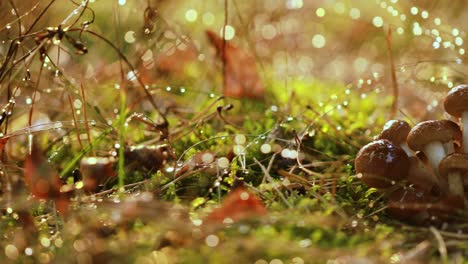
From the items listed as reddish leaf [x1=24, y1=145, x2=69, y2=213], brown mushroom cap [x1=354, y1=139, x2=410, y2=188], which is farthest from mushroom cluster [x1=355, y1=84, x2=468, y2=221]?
reddish leaf [x1=24, y1=145, x2=69, y2=213]

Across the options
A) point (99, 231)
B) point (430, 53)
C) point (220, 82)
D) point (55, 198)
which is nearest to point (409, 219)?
point (99, 231)

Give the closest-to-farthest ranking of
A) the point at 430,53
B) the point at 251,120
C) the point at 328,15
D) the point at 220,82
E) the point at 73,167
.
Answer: the point at 73,167 → the point at 251,120 → the point at 220,82 → the point at 430,53 → the point at 328,15

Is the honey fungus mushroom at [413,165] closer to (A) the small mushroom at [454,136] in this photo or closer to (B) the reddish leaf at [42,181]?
(A) the small mushroom at [454,136]

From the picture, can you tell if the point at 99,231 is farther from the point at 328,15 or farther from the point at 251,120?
the point at 328,15

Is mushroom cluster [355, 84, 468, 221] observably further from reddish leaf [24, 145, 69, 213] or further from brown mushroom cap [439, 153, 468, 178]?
reddish leaf [24, 145, 69, 213]

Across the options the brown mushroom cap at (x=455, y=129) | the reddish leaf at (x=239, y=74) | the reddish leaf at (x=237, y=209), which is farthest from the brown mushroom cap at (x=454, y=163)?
the reddish leaf at (x=239, y=74)

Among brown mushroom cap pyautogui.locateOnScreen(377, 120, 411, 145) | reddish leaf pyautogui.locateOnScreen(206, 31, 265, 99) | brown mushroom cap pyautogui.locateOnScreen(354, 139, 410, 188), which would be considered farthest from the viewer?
reddish leaf pyautogui.locateOnScreen(206, 31, 265, 99)

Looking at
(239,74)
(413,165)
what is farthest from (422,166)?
(239,74)

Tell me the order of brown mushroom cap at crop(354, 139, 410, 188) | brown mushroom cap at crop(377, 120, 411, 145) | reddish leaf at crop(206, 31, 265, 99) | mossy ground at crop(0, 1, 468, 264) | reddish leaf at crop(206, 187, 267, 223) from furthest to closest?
reddish leaf at crop(206, 31, 265, 99) → brown mushroom cap at crop(377, 120, 411, 145) → brown mushroom cap at crop(354, 139, 410, 188) → reddish leaf at crop(206, 187, 267, 223) → mossy ground at crop(0, 1, 468, 264)
